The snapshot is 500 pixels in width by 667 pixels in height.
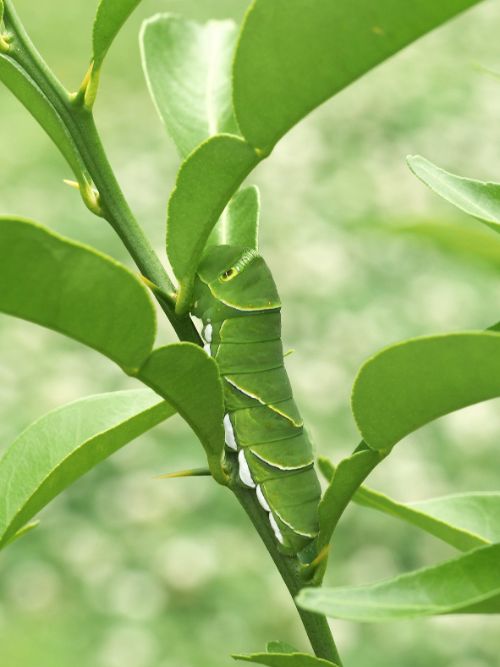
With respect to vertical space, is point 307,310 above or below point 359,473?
below

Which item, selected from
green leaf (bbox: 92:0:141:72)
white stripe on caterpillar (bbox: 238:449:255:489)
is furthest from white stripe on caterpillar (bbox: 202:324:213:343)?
green leaf (bbox: 92:0:141:72)

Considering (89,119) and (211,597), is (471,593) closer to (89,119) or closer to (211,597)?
(89,119)

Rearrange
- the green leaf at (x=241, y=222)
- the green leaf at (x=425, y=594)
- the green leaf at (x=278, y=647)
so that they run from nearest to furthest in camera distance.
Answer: the green leaf at (x=425, y=594) → the green leaf at (x=278, y=647) → the green leaf at (x=241, y=222)

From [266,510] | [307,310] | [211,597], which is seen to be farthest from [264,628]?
[266,510]

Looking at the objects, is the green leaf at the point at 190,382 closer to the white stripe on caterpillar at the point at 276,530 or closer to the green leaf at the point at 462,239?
the white stripe on caterpillar at the point at 276,530

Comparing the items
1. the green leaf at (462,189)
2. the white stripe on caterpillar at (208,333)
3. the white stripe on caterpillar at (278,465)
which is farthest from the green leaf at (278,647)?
the green leaf at (462,189)

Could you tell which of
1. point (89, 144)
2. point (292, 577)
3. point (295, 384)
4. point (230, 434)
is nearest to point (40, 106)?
point (89, 144)
